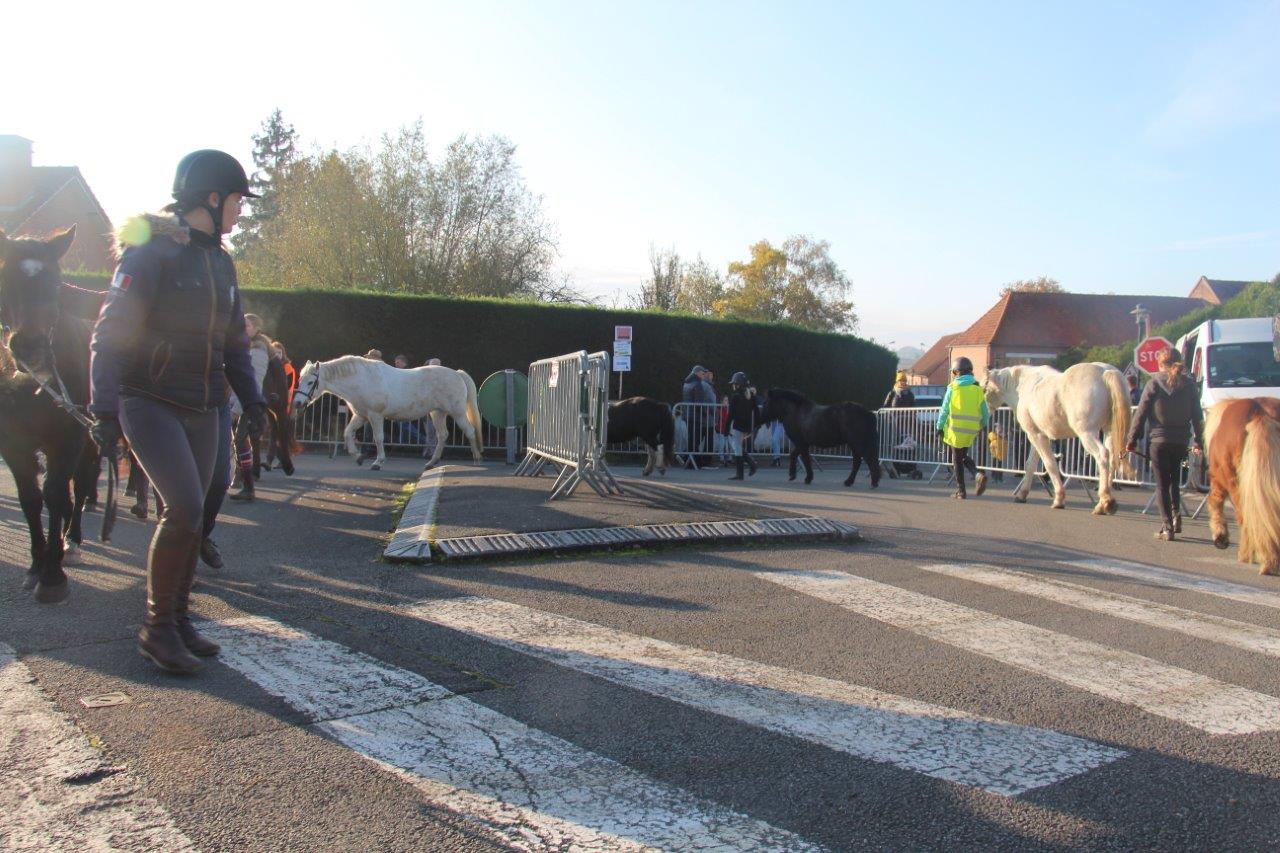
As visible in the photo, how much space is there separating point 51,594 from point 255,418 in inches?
68.4

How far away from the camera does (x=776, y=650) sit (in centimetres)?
509

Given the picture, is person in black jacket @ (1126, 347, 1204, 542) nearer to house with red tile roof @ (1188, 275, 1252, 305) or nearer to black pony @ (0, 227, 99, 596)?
black pony @ (0, 227, 99, 596)

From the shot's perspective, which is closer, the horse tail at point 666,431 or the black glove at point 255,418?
the black glove at point 255,418

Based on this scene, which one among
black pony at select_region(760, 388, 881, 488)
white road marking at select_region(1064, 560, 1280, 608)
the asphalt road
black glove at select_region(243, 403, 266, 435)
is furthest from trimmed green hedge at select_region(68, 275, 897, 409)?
white road marking at select_region(1064, 560, 1280, 608)

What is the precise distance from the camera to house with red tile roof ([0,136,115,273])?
2002 inches

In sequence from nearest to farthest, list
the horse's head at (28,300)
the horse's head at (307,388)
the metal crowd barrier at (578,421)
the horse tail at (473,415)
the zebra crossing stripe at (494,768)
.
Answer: the zebra crossing stripe at (494,768)
the horse's head at (28,300)
the metal crowd barrier at (578,421)
the horse's head at (307,388)
the horse tail at (473,415)

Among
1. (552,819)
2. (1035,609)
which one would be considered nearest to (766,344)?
(1035,609)

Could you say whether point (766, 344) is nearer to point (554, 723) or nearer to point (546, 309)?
point (546, 309)

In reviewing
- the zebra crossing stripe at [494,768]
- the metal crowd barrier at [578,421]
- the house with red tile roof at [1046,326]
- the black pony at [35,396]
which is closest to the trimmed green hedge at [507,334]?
the metal crowd barrier at [578,421]

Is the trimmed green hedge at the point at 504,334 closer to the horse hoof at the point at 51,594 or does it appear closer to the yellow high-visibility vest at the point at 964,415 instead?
the yellow high-visibility vest at the point at 964,415

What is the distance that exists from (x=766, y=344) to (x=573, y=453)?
1715cm

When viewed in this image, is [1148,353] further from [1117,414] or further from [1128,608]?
[1128,608]

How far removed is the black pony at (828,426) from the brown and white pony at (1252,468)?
778cm

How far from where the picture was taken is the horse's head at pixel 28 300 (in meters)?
5.95
